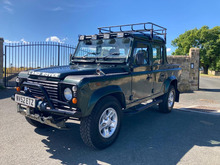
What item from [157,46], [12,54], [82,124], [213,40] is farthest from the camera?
[213,40]

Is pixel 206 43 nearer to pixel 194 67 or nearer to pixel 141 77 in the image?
pixel 194 67

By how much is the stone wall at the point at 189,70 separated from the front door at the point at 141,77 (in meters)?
6.81

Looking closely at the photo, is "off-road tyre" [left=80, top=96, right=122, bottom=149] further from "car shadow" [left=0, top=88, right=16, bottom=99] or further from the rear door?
"car shadow" [left=0, top=88, right=16, bottom=99]

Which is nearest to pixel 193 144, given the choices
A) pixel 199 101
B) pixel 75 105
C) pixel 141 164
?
pixel 141 164

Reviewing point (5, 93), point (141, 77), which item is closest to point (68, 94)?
point (141, 77)

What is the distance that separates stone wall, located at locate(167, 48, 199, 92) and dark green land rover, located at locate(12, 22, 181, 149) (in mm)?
6447

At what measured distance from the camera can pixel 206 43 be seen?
36.1m

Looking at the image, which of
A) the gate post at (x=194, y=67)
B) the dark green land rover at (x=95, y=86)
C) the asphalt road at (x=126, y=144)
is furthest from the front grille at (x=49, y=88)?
the gate post at (x=194, y=67)

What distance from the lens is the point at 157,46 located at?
5.62 m

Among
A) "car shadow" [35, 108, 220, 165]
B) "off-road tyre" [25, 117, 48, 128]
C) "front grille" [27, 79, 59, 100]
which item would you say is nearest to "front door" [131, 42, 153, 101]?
"car shadow" [35, 108, 220, 165]

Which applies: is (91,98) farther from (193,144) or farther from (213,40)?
(213,40)

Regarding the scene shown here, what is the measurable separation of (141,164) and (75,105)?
4.62 feet

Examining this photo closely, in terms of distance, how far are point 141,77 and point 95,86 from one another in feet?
5.53

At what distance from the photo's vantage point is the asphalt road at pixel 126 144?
3.22 metres
